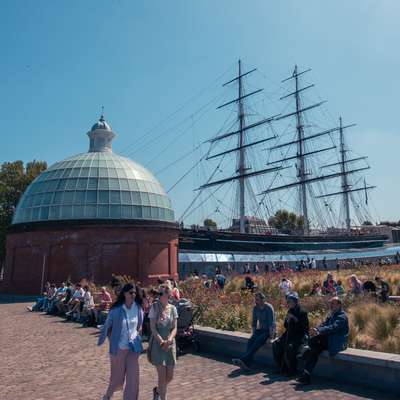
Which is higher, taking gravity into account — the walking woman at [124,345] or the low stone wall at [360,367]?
the walking woman at [124,345]

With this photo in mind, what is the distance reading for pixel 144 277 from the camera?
1045 inches

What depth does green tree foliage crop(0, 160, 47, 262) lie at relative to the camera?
40.6 m

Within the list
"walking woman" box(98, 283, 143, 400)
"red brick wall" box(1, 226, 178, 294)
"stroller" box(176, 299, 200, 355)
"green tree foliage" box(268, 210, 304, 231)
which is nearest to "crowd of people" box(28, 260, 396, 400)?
"walking woman" box(98, 283, 143, 400)

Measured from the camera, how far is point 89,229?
84.5 feet

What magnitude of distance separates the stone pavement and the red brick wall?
1514 centimetres

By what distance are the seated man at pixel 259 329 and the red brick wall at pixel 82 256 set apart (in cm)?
1930

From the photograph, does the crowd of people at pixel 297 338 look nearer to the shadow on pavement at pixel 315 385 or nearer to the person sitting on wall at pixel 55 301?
the shadow on pavement at pixel 315 385

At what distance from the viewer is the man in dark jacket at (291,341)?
6.81m

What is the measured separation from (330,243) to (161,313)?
62.2 meters

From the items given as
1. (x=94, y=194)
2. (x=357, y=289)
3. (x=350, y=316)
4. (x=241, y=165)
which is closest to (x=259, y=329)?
(x=350, y=316)

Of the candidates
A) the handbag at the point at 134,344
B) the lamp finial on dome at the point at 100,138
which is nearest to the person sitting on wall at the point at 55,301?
the handbag at the point at 134,344

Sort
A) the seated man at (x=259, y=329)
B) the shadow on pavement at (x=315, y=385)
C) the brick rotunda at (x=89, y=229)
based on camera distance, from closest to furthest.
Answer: the shadow on pavement at (x=315, y=385)
the seated man at (x=259, y=329)
the brick rotunda at (x=89, y=229)

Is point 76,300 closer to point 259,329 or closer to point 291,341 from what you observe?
point 259,329

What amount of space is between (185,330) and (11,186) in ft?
127
